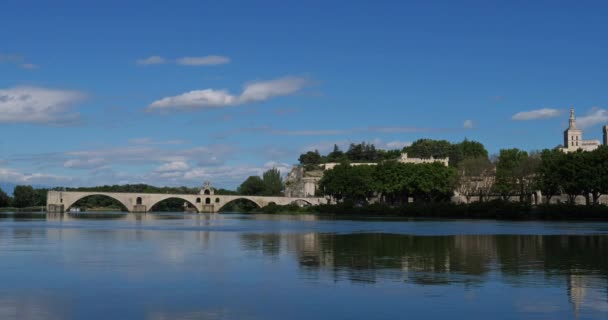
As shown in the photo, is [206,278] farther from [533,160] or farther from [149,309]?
[533,160]

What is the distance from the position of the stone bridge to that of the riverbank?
43.2m

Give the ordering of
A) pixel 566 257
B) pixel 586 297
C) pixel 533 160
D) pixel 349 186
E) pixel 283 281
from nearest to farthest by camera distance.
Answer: pixel 586 297
pixel 283 281
pixel 566 257
pixel 533 160
pixel 349 186

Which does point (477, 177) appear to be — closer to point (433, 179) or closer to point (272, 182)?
point (433, 179)

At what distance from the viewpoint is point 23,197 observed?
16512 cm

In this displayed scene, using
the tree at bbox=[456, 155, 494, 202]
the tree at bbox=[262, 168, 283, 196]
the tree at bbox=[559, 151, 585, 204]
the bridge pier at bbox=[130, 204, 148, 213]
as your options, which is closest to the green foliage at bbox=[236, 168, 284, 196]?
the tree at bbox=[262, 168, 283, 196]

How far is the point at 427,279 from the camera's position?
22.0 m

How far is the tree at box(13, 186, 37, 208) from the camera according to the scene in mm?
164750

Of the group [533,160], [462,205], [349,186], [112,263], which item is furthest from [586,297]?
[349,186]

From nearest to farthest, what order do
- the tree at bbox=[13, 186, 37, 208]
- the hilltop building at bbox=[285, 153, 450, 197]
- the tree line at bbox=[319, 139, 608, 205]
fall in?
1. the tree line at bbox=[319, 139, 608, 205]
2. the tree at bbox=[13, 186, 37, 208]
3. the hilltop building at bbox=[285, 153, 450, 197]

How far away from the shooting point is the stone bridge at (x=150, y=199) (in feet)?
453

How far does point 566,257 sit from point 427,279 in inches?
391

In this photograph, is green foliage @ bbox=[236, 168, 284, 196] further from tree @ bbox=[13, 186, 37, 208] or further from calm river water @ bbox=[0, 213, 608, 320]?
calm river water @ bbox=[0, 213, 608, 320]

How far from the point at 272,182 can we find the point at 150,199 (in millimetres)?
40654

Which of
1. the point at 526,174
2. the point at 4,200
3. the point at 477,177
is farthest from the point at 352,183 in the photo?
the point at 4,200
